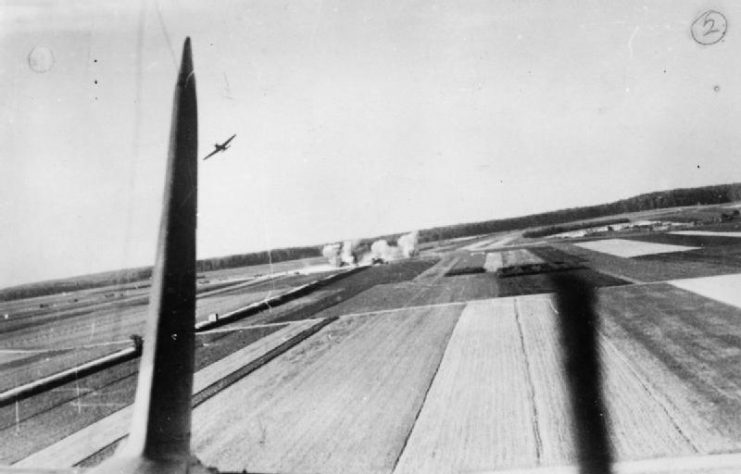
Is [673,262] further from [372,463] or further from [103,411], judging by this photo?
[103,411]

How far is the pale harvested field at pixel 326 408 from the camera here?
26.2ft

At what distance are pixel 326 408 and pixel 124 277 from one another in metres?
100

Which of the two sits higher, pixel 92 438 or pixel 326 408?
pixel 92 438

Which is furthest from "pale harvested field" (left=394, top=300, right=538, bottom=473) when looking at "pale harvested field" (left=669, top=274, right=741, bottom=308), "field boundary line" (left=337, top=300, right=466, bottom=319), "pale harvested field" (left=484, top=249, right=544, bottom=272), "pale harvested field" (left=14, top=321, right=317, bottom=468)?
"pale harvested field" (left=484, top=249, right=544, bottom=272)

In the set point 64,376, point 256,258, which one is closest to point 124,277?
point 256,258

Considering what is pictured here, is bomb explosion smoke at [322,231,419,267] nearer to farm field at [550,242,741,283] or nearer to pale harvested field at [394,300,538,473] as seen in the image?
farm field at [550,242,741,283]

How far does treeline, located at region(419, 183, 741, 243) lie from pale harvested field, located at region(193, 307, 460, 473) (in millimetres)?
106524

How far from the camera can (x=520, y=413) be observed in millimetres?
8852

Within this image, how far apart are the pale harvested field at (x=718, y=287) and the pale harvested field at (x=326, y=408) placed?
925 centimetres

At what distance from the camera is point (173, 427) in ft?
7.79

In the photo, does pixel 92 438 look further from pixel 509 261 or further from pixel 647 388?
pixel 509 261

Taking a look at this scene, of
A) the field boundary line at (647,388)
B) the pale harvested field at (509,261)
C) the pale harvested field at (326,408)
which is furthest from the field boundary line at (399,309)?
the pale harvested field at (509,261)

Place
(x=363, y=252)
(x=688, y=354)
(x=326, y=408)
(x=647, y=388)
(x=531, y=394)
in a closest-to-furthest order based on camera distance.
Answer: (x=647, y=388), (x=531, y=394), (x=326, y=408), (x=688, y=354), (x=363, y=252)

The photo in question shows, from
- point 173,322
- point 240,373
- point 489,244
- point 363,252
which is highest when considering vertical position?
point 173,322
